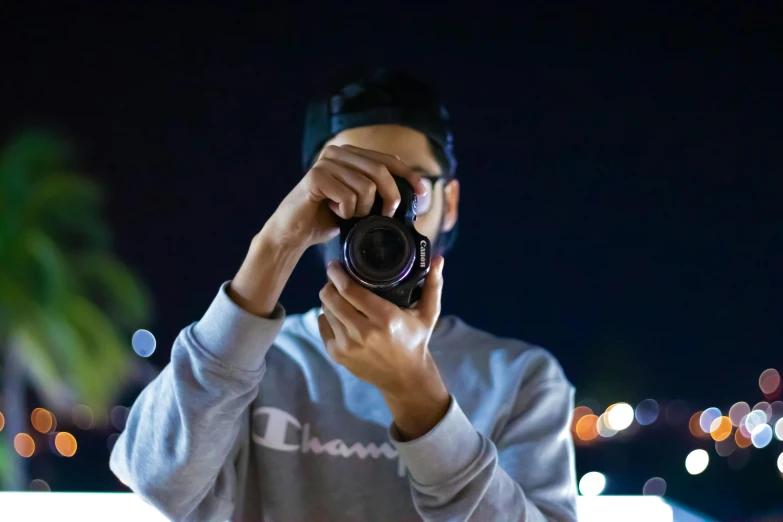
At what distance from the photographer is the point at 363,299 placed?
0.54 metres

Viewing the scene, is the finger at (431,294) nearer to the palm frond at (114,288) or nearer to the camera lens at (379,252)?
the camera lens at (379,252)

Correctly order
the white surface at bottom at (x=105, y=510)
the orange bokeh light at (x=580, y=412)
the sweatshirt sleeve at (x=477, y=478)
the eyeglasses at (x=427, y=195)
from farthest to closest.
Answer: the orange bokeh light at (x=580, y=412), the white surface at bottom at (x=105, y=510), the eyeglasses at (x=427, y=195), the sweatshirt sleeve at (x=477, y=478)

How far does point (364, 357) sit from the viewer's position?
55 centimetres

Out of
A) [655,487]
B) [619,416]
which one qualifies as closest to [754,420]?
[655,487]

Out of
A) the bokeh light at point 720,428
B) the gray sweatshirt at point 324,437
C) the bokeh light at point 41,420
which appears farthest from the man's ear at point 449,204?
the bokeh light at point 41,420

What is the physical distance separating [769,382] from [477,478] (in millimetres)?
1885

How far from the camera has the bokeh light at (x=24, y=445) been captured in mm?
2027

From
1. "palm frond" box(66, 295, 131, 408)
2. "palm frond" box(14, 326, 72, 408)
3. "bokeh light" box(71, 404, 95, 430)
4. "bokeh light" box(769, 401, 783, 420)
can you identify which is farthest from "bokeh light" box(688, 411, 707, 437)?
"palm frond" box(14, 326, 72, 408)

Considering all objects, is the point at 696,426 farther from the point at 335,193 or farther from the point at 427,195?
the point at 335,193

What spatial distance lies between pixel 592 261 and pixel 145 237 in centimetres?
137

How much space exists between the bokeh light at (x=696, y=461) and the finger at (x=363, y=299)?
77.4 inches

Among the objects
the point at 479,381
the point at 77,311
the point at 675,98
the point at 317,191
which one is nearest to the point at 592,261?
the point at 675,98

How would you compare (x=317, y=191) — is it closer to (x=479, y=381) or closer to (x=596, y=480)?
(x=479, y=381)

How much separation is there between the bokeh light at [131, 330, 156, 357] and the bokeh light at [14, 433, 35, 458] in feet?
1.54
